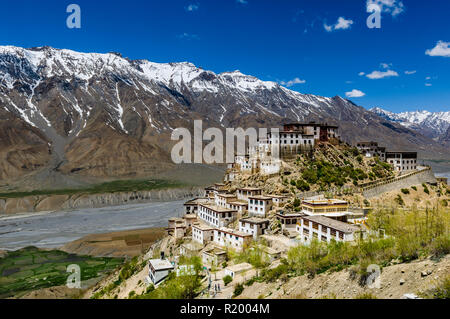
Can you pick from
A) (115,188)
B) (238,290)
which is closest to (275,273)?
(238,290)

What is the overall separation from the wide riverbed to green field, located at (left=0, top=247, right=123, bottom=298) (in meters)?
6.49

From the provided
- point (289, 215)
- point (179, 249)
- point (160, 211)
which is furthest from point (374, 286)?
point (160, 211)

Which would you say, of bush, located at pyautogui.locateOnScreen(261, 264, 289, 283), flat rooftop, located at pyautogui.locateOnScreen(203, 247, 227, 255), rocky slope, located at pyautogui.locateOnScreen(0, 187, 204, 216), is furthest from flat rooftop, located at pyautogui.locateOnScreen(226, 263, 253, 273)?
rocky slope, located at pyautogui.locateOnScreen(0, 187, 204, 216)

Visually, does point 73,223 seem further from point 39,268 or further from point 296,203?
point 296,203

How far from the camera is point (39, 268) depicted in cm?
5225

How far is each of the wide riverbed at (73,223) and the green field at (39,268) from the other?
6495 mm

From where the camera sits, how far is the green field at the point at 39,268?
45122 mm

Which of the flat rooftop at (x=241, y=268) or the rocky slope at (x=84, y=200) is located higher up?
the flat rooftop at (x=241, y=268)

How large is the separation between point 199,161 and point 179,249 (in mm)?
155126

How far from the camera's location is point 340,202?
3512 centimetres

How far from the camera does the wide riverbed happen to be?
70.8 meters

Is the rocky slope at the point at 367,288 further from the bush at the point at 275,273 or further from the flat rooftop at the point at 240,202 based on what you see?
the flat rooftop at the point at 240,202

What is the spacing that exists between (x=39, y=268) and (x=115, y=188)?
88817 millimetres

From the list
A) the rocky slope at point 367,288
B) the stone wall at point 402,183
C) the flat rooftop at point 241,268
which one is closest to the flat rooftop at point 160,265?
the flat rooftop at point 241,268
